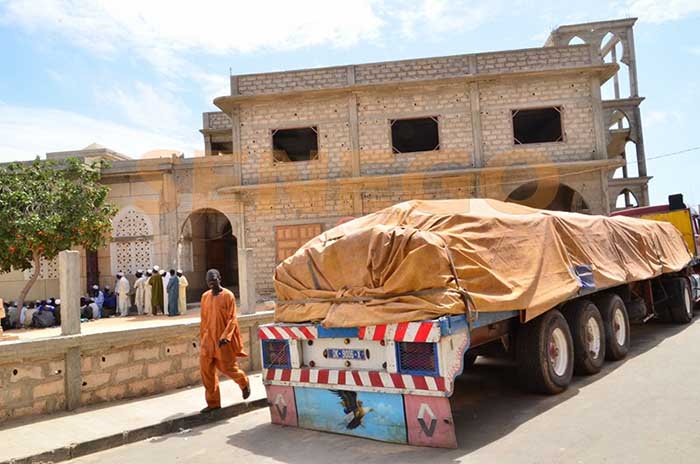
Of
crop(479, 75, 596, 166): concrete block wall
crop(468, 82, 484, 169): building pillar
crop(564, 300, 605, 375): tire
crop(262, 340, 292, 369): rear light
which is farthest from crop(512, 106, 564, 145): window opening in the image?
crop(262, 340, 292, 369): rear light

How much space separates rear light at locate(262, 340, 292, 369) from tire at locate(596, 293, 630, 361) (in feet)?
14.8

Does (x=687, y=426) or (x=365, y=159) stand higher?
(x=365, y=159)

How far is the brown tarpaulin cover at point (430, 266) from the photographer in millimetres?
4504

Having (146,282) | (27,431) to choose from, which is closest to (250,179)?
(146,282)

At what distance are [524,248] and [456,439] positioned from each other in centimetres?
207

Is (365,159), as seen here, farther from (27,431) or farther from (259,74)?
(27,431)

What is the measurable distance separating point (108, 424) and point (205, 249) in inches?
681

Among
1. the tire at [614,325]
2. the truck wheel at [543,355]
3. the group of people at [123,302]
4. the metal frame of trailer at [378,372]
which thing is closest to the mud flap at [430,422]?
the metal frame of trailer at [378,372]

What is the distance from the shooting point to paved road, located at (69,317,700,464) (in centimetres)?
411

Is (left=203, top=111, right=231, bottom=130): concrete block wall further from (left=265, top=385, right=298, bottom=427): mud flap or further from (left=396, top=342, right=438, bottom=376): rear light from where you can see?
(left=396, top=342, right=438, bottom=376): rear light

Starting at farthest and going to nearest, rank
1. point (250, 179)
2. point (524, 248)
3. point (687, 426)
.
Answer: point (250, 179)
point (524, 248)
point (687, 426)

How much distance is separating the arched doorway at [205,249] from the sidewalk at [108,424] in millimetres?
13635

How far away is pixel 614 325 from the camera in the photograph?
7.54 m

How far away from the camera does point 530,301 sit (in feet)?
16.9
